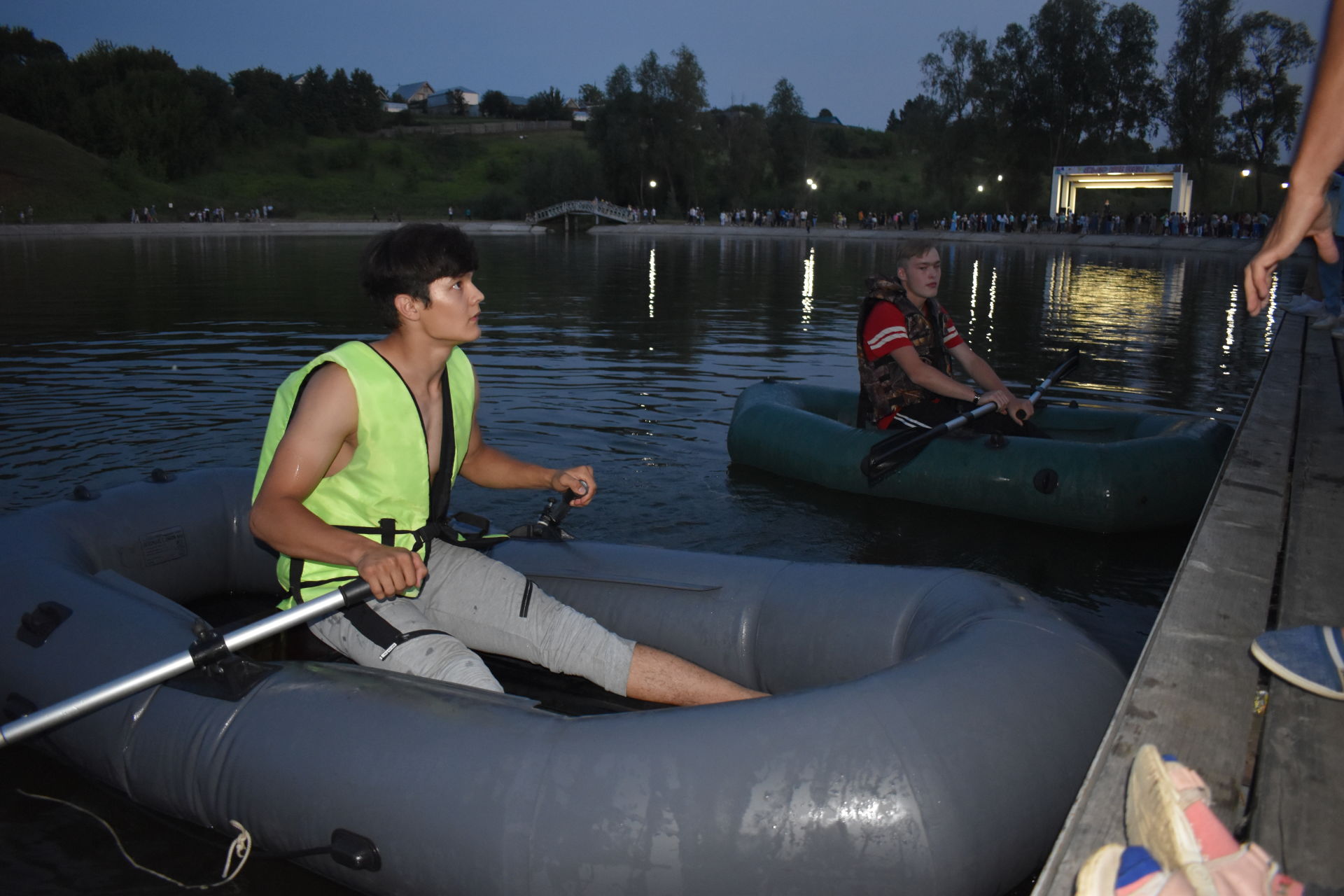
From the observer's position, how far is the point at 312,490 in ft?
9.58

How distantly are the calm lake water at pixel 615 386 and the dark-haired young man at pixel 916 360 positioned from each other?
0.61m

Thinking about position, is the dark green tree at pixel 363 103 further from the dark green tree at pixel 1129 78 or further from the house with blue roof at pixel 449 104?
the dark green tree at pixel 1129 78

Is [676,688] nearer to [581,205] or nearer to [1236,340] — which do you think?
[1236,340]

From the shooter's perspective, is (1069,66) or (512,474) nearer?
(512,474)

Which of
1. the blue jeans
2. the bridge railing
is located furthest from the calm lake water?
the bridge railing

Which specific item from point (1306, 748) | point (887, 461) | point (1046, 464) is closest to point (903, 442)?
point (887, 461)

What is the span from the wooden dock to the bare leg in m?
1.25

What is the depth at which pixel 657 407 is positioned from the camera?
350 inches

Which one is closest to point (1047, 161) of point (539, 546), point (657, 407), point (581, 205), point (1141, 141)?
point (1141, 141)

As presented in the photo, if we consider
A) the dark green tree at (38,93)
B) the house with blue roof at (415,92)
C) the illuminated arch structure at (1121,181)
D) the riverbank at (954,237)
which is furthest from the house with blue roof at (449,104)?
the illuminated arch structure at (1121,181)

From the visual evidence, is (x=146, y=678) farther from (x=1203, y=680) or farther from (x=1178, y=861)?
(x=1203, y=680)

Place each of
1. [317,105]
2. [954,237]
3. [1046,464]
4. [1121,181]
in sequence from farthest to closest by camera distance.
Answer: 1. [317,105]
2. [954,237]
3. [1121,181]
4. [1046,464]

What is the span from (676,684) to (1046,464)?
3385 mm

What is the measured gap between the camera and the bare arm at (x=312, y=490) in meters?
2.79
